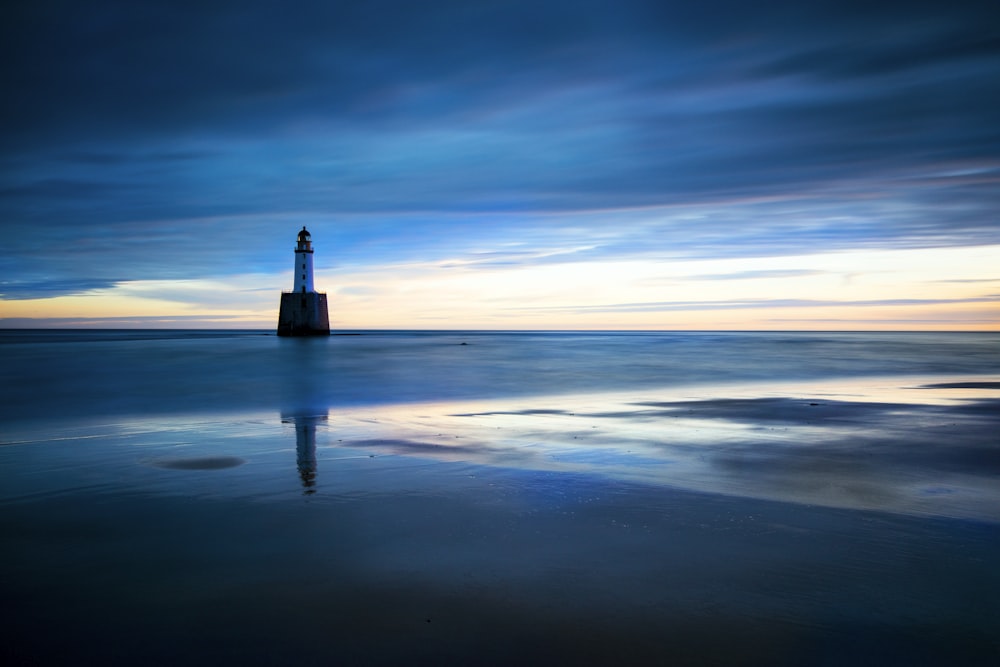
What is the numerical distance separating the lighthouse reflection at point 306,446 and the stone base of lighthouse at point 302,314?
2256 inches

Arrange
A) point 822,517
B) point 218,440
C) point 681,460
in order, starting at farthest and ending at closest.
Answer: point 218,440
point 681,460
point 822,517

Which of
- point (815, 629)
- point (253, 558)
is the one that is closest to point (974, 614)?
point (815, 629)

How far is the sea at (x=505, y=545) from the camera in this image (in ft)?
12.4

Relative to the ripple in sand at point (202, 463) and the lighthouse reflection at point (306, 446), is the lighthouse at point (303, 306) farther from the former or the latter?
the ripple in sand at point (202, 463)

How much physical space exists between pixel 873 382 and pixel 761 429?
15.0 m

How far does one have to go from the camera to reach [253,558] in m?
5.04

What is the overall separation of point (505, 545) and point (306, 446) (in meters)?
5.68

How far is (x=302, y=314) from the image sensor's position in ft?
232

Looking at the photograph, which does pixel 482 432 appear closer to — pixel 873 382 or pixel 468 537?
pixel 468 537

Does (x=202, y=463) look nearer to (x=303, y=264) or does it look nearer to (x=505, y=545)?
(x=505, y=545)

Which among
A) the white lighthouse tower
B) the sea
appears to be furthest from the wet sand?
the white lighthouse tower

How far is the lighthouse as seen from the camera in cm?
6838

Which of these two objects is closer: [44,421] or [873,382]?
[44,421]

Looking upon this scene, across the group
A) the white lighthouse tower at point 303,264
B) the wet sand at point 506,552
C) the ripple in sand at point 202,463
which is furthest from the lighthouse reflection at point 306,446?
the white lighthouse tower at point 303,264
